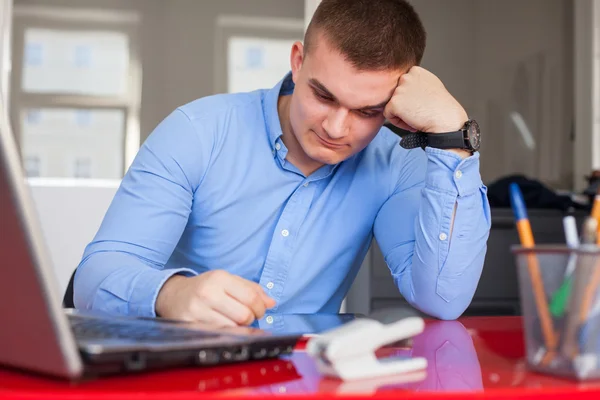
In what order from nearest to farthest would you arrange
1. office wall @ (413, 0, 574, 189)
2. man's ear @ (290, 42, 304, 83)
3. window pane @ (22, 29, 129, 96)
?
man's ear @ (290, 42, 304, 83)
office wall @ (413, 0, 574, 189)
window pane @ (22, 29, 129, 96)

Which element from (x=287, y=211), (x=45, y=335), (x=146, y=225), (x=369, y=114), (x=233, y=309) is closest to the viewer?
(x=45, y=335)

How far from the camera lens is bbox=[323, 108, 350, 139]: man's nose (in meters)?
1.32

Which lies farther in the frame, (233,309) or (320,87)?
(320,87)

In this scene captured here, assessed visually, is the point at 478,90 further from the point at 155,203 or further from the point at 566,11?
the point at 155,203

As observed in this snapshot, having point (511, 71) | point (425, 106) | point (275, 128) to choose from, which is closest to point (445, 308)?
point (425, 106)

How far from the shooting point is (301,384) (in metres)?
0.58

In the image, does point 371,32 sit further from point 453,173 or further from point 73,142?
point 73,142

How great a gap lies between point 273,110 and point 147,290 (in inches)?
25.5

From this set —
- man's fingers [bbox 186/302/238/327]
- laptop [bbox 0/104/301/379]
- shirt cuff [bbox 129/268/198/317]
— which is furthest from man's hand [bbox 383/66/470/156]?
laptop [bbox 0/104/301/379]

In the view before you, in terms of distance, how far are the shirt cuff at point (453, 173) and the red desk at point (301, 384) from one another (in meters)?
0.57

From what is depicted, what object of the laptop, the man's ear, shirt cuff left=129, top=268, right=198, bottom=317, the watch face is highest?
the man's ear

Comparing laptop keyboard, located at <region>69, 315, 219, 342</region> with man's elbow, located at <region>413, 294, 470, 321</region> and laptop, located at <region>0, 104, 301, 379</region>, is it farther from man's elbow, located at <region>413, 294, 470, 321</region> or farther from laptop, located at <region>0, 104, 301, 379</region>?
man's elbow, located at <region>413, 294, 470, 321</region>

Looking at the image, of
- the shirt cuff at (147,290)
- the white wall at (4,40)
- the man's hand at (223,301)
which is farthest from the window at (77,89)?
the man's hand at (223,301)

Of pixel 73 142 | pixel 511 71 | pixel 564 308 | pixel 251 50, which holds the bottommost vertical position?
pixel 73 142
